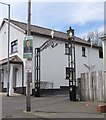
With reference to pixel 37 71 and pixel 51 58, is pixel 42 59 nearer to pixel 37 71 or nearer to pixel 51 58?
pixel 51 58

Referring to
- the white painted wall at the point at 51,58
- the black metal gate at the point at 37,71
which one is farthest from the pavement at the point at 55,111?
the white painted wall at the point at 51,58

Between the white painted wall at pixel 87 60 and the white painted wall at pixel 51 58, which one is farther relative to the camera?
the white painted wall at pixel 87 60

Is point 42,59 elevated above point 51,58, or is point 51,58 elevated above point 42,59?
point 51,58

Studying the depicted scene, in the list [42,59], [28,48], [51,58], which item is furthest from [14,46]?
[28,48]

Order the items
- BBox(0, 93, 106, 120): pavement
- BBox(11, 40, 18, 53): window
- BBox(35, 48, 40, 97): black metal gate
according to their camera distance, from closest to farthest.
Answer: BBox(0, 93, 106, 120): pavement, BBox(35, 48, 40, 97): black metal gate, BBox(11, 40, 18, 53): window

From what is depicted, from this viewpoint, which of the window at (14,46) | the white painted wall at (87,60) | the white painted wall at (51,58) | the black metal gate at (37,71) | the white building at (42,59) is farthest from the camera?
the white painted wall at (87,60)

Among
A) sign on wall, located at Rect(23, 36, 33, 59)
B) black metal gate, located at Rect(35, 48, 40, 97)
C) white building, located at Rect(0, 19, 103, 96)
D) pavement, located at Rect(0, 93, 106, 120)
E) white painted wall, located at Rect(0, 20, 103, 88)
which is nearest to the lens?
pavement, located at Rect(0, 93, 106, 120)

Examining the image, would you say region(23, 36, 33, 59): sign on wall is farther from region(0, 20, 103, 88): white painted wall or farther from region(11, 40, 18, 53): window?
region(11, 40, 18, 53): window

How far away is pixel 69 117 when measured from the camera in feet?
40.1

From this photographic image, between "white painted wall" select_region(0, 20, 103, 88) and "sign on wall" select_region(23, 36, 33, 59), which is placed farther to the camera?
"white painted wall" select_region(0, 20, 103, 88)

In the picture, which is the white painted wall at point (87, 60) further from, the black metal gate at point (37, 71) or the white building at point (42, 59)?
the black metal gate at point (37, 71)

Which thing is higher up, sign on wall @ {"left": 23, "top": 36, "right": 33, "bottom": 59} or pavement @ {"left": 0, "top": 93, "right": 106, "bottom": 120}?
sign on wall @ {"left": 23, "top": 36, "right": 33, "bottom": 59}

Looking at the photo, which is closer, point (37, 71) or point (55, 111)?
point (55, 111)

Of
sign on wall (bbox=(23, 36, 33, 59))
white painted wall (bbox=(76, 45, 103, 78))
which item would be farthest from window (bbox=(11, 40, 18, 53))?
sign on wall (bbox=(23, 36, 33, 59))
